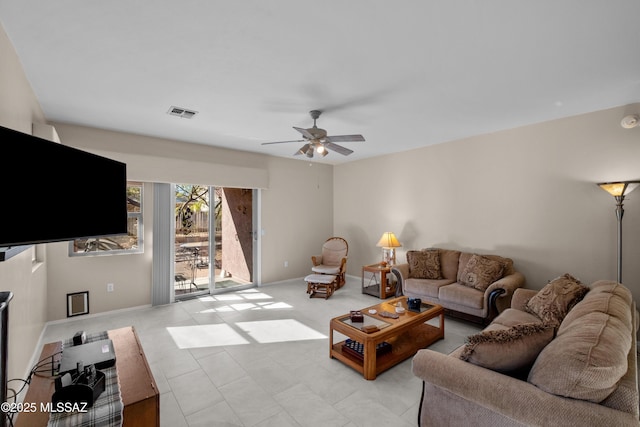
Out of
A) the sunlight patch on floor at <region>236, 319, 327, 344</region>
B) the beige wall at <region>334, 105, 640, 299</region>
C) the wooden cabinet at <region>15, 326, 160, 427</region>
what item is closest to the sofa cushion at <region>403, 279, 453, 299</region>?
the beige wall at <region>334, 105, 640, 299</region>

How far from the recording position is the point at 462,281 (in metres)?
4.09

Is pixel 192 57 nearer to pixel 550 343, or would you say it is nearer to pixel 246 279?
pixel 550 343

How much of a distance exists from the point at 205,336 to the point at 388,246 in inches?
127

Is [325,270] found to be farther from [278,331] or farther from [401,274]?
[278,331]

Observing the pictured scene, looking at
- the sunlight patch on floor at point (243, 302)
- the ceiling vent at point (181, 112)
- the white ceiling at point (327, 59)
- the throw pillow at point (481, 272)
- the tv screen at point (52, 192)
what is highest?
the white ceiling at point (327, 59)

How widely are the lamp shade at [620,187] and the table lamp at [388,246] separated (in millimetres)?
2815

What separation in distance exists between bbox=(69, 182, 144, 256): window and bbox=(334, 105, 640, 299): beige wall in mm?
4300

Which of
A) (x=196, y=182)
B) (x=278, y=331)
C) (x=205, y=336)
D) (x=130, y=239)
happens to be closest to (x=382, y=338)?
(x=278, y=331)

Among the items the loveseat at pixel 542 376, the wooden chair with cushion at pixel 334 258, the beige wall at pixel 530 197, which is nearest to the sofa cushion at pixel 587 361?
the loveseat at pixel 542 376

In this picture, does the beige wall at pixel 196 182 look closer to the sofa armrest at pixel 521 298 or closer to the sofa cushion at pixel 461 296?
the sofa cushion at pixel 461 296

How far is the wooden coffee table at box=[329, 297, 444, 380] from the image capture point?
2.56m

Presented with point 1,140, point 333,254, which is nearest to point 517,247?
point 333,254

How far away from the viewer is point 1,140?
119cm

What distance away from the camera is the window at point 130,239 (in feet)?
13.6
